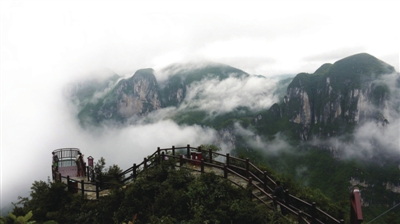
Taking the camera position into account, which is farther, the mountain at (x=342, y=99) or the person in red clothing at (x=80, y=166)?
the mountain at (x=342, y=99)

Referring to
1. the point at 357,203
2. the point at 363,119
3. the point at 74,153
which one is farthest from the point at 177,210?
the point at 363,119

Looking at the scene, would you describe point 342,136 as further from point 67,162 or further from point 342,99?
point 67,162

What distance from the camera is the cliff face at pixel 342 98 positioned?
543 ft

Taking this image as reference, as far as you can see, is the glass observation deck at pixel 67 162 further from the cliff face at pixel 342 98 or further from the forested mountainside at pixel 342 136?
the cliff face at pixel 342 98

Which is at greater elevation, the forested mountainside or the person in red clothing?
the person in red clothing

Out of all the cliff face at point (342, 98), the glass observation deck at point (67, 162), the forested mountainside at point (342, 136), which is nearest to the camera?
the glass observation deck at point (67, 162)

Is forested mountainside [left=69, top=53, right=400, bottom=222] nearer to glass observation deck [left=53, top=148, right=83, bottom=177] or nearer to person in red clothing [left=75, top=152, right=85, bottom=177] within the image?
glass observation deck [left=53, top=148, right=83, bottom=177]

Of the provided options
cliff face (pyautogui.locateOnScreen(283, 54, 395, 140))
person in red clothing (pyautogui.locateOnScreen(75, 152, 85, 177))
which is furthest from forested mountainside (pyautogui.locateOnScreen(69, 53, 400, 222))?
person in red clothing (pyautogui.locateOnScreen(75, 152, 85, 177))

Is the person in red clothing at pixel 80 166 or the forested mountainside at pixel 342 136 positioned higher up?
the person in red clothing at pixel 80 166

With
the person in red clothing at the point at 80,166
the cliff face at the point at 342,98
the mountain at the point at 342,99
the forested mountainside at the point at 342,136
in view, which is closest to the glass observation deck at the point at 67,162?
the person in red clothing at the point at 80,166

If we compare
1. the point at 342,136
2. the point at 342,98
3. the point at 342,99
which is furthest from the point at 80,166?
the point at 342,98

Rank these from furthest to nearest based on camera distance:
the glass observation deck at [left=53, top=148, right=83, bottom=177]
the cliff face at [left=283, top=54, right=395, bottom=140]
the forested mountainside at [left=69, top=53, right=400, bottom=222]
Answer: the cliff face at [left=283, top=54, right=395, bottom=140]
the forested mountainside at [left=69, top=53, right=400, bottom=222]
the glass observation deck at [left=53, top=148, right=83, bottom=177]

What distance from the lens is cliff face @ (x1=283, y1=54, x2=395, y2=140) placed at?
166 meters

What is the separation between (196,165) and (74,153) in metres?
15.8
